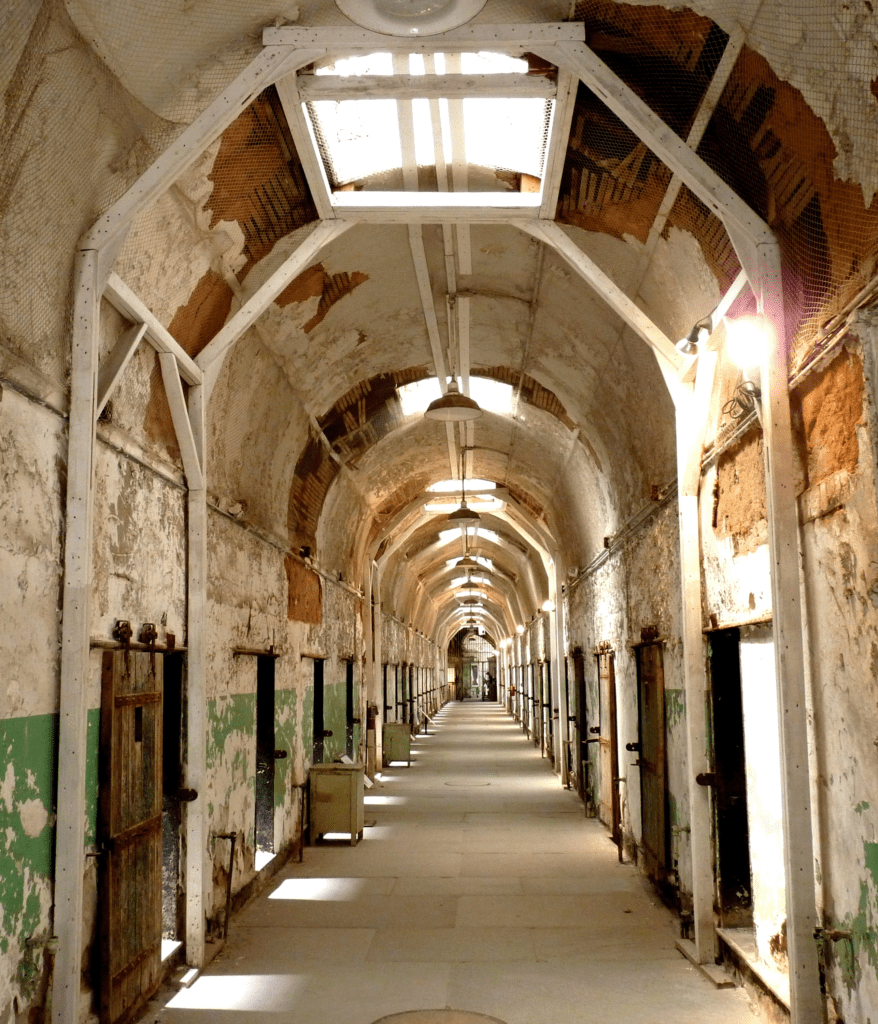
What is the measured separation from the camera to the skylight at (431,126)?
5.62 metres

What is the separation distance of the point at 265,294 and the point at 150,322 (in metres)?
1.27

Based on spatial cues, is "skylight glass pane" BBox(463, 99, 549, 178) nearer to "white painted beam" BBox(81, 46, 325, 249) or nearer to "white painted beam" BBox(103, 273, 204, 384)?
"white painted beam" BBox(81, 46, 325, 249)

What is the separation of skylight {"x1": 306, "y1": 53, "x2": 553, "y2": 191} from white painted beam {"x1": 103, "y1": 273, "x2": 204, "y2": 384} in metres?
1.66

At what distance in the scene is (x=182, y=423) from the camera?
260 inches

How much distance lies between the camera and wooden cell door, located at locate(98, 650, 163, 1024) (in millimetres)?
5113

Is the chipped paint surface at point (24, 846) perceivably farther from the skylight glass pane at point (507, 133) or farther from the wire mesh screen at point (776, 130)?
the skylight glass pane at point (507, 133)

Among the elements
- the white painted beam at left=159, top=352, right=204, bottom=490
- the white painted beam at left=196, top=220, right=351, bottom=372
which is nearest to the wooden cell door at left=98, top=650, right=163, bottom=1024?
the white painted beam at left=159, top=352, right=204, bottom=490

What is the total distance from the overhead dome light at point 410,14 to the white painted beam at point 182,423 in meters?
2.59

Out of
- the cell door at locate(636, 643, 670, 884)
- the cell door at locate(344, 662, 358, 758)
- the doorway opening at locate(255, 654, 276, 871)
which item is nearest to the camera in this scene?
the cell door at locate(636, 643, 670, 884)

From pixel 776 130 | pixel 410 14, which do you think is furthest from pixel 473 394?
pixel 776 130

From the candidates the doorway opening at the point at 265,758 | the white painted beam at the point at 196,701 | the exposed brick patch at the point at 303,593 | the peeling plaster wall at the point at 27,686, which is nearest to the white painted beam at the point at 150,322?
the white painted beam at the point at 196,701

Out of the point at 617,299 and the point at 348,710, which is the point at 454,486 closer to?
the point at 348,710

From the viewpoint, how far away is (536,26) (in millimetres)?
5070

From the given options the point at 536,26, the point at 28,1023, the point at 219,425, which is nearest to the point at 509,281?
the point at 219,425
